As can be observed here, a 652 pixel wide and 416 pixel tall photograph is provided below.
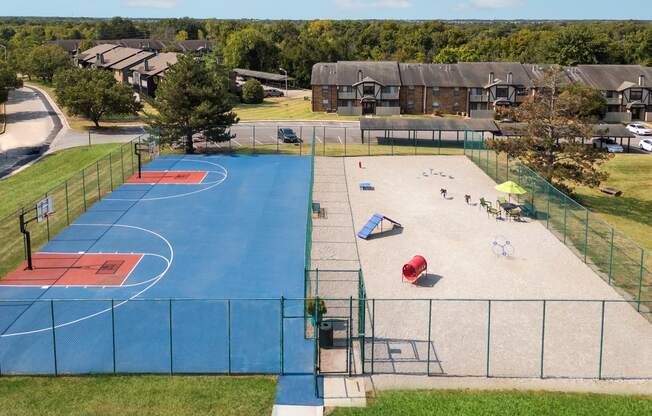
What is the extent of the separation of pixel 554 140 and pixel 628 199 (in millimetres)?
8153

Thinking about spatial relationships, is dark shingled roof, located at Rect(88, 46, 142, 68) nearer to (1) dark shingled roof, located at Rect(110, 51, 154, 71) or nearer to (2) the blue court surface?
(1) dark shingled roof, located at Rect(110, 51, 154, 71)

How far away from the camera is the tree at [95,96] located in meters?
68.4

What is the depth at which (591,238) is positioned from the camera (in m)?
32.7

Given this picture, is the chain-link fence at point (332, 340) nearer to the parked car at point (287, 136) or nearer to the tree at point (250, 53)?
the parked car at point (287, 136)

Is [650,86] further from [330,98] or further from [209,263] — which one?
[209,263]

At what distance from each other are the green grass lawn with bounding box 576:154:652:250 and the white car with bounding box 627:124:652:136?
13418 mm

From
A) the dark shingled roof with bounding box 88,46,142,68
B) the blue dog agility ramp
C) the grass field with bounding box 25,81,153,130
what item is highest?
the dark shingled roof with bounding box 88,46,142,68

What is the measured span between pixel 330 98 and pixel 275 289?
59418 mm

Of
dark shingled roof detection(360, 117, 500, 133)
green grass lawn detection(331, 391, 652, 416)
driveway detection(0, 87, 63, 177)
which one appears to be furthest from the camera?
dark shingled roof detection(360, 117, 500, 133)

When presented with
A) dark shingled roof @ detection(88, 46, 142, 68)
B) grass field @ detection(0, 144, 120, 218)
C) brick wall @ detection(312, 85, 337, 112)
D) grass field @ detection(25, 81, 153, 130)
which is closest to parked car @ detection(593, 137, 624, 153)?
brick wall @ detection(312, 85, 337, 112)

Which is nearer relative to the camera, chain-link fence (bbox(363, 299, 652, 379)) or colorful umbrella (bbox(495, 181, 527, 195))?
chain-link fence (bbox(363, 299, 652, 379))

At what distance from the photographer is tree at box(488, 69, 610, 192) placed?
41900 mm

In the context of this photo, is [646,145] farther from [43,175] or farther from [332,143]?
[43,175]

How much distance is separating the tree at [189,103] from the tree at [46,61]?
64025 millimetres
